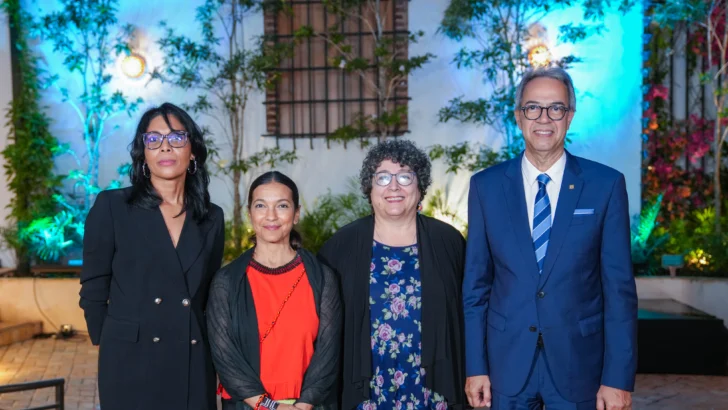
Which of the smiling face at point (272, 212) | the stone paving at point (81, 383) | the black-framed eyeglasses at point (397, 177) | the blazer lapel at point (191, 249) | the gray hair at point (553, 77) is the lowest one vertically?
the stone paving at point (81, 383)

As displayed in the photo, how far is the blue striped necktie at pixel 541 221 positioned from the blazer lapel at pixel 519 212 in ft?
0.09

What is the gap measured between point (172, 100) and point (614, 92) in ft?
15.6

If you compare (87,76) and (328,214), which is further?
(87,76)

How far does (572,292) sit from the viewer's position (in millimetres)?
2477

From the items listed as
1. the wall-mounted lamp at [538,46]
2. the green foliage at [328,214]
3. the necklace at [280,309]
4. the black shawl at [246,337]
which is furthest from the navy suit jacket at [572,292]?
the wall-mounted lamp at [538,46]

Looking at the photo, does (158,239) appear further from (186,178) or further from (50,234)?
(50,234)

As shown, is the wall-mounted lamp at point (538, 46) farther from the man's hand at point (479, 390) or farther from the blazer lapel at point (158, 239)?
the blazer lapel at point (158, 239)

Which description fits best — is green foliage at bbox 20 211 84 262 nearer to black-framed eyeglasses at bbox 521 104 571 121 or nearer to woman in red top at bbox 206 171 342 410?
woman in red top at bbox 206 171 342 410

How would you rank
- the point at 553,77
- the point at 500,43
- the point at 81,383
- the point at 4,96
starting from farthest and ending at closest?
the point at 4,96, the point at 500,43, the point at 81,383, the point at 553,77

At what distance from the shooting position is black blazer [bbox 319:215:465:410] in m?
2.83

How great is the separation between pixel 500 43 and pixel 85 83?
Result: 4.37 m

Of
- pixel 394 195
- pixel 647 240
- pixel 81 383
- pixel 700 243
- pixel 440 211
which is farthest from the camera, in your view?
pixel 440 211

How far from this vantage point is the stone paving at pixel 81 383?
4965mm

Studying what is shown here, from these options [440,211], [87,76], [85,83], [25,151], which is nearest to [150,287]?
[440,211]
